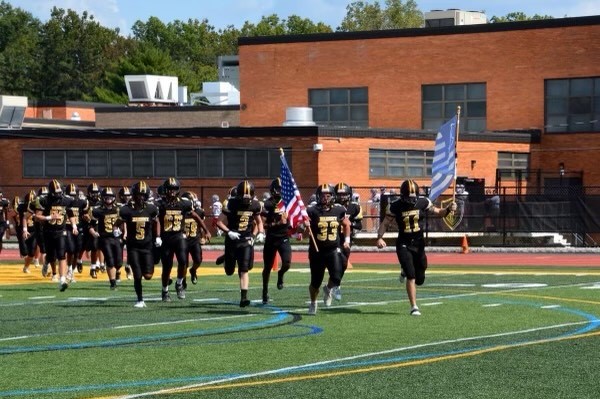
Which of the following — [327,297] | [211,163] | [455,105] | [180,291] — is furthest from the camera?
[455,105]

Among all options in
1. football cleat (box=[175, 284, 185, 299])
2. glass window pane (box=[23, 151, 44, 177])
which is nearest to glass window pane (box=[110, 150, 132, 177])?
glass window pane (box=[23, 151, 44, 177])

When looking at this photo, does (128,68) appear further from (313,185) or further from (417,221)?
(417,221)

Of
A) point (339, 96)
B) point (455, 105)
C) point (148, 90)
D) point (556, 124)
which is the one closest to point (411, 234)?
point (556, 124)

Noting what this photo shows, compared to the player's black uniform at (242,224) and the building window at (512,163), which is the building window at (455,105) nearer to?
the building window at (512,163)

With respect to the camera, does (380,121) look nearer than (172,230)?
No

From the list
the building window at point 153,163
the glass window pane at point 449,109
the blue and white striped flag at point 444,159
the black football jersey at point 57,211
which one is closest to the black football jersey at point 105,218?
the black football jersey at point 57,211

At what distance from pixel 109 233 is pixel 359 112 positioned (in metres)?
37.5

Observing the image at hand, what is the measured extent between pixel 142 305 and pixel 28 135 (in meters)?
34.6

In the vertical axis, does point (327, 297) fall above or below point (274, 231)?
below

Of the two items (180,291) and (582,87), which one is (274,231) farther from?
(582,87)

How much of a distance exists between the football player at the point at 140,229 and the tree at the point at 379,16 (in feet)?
337

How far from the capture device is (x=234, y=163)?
5072cm

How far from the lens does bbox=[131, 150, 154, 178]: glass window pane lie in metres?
51.8

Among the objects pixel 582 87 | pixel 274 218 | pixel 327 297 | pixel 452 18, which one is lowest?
pixel 327 297
